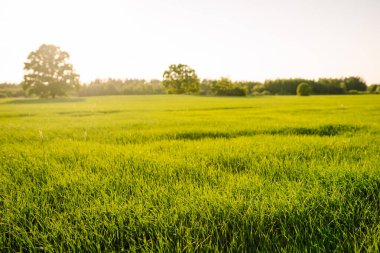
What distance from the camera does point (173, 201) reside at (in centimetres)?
195

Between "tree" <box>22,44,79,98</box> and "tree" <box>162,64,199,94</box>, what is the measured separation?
1619 inches

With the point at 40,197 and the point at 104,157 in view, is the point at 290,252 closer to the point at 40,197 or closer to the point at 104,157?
the point at 40,197

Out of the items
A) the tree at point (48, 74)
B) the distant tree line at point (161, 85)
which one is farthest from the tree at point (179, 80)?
the tree at point (48, 74)

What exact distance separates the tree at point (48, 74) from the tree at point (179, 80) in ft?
135

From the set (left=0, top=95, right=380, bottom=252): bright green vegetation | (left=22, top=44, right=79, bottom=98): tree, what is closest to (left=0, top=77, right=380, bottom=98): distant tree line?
(left=22, top=44, right=79, bottom=98): tree

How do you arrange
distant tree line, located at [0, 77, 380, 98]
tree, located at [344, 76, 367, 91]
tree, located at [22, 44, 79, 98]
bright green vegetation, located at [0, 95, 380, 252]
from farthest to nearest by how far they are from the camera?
tree, located at [344, 76, 367, 91], distant tree line, located at [0, 77, 380, 98], tree, located at [22, 44, 79, 98], bright green vegetation, located at [0, 95, 380, 252]

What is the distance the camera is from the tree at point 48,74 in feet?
171

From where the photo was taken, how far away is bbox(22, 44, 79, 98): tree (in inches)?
2056

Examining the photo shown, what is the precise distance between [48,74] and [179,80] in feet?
158

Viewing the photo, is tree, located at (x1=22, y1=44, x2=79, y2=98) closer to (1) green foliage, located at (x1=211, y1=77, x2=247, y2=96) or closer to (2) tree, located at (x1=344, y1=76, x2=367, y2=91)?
(1) green foliage, located at (x1=211, y1=77, x2=247, y2=96)

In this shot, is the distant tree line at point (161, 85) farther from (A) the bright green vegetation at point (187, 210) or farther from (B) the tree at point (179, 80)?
(A) the bright green vegetation at point (187, 210)

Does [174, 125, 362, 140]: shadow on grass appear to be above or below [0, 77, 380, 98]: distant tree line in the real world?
below

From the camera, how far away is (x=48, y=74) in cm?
5300

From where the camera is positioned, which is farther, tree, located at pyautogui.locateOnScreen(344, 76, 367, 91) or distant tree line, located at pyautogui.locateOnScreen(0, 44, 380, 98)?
tree, located at pyautogui.locateOnScreen(344, 76, 367, 91)
